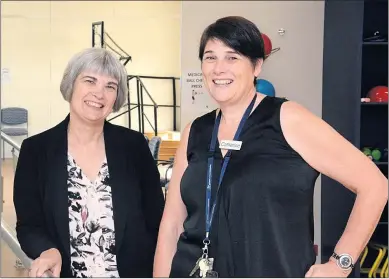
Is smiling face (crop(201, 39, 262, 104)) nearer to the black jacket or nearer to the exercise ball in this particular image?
the black jacket

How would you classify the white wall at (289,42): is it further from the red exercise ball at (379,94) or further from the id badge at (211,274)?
the id badge at (211,274)

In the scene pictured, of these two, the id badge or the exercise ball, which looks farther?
the exercise ball

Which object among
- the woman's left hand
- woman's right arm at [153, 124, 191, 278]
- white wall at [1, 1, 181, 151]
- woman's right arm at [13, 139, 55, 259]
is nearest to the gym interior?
woman's right arm at [13, 139, 55, 259]

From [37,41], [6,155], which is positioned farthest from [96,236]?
[37,41]

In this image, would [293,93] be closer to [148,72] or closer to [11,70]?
[148,72]

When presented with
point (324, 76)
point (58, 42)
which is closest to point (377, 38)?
point (324, 76)

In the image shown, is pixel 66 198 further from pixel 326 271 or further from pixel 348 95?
pixel 348 95

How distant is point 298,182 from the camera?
5.00ft

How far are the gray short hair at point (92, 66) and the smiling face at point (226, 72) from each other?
443 millimetres

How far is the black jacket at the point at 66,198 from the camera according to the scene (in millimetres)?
1855

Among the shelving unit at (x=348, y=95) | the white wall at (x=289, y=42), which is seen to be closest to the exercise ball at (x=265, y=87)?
the white wall at (x=289, y=42)

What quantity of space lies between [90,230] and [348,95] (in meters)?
3.10

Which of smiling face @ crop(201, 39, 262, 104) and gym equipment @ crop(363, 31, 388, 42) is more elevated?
gym equipment @ crop(363, 31, 388, 42)

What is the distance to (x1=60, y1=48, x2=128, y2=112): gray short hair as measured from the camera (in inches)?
75.2
